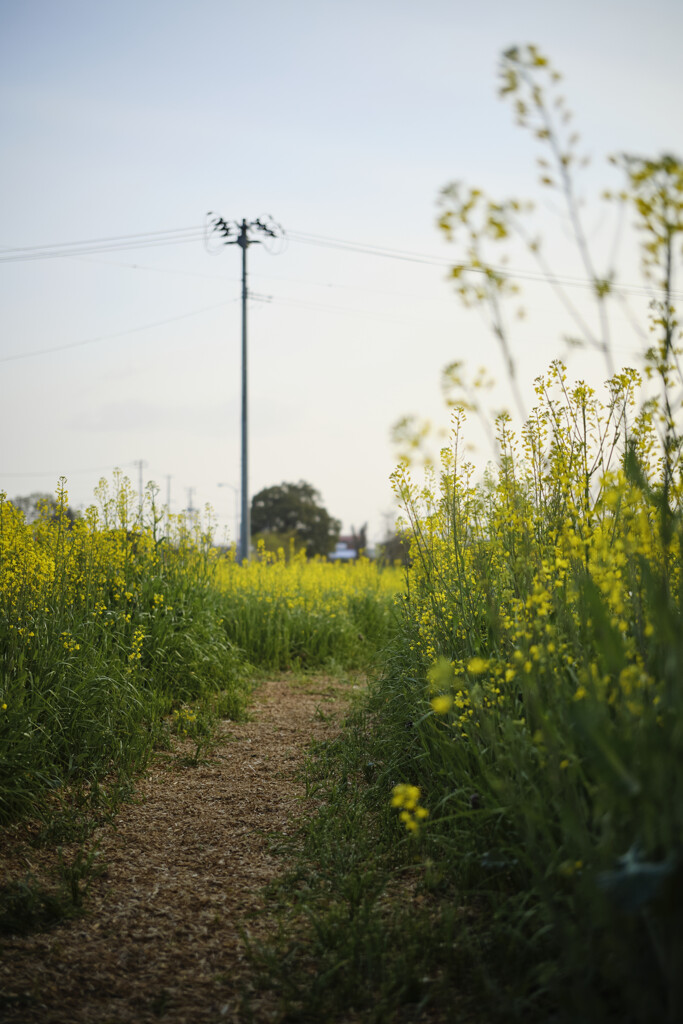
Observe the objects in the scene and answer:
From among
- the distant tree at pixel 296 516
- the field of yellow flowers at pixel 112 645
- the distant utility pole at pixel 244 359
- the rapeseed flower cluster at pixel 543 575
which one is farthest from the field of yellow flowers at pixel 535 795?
the distant tree at pixel 296 516

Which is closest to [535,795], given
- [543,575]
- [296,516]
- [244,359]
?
[543,575]

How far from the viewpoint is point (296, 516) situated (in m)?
36.1

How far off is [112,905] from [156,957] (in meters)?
0.42

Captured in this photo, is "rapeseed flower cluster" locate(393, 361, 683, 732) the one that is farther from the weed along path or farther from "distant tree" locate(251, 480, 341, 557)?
"distant tree" locate(251, 480, 341, 557)

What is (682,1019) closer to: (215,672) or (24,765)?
(24,765)

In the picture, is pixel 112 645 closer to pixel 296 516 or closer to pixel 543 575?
pixel 543 575

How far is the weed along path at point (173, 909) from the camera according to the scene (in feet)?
6.86

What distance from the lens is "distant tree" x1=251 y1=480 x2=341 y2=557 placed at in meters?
36.1

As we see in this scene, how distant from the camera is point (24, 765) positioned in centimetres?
329

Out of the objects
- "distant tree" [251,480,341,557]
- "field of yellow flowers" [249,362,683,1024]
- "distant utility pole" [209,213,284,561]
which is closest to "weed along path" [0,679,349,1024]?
"field of yellow flowers" [249,362,683,1024]

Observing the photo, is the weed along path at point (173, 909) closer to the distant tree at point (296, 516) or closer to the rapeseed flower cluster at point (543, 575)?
the rapeseed flower cluster at point (543, 575)

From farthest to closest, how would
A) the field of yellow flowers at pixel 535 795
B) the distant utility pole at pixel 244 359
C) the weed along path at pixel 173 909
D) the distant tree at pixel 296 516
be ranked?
the distant tree at pixel 296 516 < the distant utility pole at pixel 244 359 < the weed along path at pixel 173 909 < the field of yellow flowers at pixel 535 795

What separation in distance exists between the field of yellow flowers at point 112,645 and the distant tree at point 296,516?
93.1 feet

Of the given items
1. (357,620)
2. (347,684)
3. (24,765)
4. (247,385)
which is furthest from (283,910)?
(247,385)
